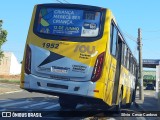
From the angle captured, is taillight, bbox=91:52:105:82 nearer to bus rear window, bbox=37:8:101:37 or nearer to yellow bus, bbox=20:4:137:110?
yellow bus, bbox=20:4:137:110

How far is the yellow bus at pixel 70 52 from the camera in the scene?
41.7 ft

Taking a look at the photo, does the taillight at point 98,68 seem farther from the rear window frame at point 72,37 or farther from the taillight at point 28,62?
the taillight at point 28,62

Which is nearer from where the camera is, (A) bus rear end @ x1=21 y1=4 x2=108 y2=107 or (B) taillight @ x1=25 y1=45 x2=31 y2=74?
(A) bus rear end @ x1=21 y1=4 x2=108 y2=107

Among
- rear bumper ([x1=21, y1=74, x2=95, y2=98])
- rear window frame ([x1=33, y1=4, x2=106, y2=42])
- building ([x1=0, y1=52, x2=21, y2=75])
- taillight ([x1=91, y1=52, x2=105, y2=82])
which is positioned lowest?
rear bumper ([x1=21, y1=74, x2=95, y2=98])

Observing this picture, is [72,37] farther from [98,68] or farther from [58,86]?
[58,86]

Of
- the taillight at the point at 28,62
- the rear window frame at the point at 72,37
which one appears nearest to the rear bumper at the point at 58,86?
the taillight at the point at 28,62

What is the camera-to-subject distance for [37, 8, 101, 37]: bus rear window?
1308cm

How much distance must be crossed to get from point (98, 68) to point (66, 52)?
3.88ft

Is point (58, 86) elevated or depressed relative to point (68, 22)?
depressed

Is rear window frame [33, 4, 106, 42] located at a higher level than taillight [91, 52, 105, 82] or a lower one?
higher

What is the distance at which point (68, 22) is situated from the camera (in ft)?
43.5

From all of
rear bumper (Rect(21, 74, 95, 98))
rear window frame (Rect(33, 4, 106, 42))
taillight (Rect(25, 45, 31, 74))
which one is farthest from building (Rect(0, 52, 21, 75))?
rear bumper (Rect(21, 74, 95, 98))

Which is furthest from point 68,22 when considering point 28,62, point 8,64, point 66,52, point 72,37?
point 8,64

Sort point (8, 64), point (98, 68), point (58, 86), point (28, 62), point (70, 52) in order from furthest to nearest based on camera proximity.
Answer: point (8, 64) → point (28, 62) → point (70, 52) → point (58, 86) → point (98, 68)
